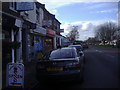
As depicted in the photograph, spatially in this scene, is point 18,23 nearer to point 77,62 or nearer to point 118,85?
point 77,62

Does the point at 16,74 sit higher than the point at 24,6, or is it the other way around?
the point at 24,6

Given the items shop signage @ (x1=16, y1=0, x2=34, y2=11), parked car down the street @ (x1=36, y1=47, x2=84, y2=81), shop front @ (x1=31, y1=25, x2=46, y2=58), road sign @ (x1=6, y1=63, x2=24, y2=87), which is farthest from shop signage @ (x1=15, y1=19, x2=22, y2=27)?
road sign @ (x1=6, y1=63, x2=24, y2=87)

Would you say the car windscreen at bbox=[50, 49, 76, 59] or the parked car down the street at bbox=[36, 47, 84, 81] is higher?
the car windscreen at bbox=[50, 49, 76, 59]

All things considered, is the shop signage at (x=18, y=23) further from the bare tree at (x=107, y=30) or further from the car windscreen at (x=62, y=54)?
the bare tree at (x=107, y=30)

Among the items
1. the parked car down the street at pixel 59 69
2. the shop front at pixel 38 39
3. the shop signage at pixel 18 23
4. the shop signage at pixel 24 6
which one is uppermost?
the shop signage at pixel 24 6

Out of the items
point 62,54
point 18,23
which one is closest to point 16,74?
point 62,54

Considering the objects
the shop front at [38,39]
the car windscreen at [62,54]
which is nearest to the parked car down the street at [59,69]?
the car windscreen at [62,54]

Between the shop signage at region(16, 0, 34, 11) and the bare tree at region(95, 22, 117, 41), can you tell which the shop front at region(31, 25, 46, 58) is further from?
the bare tree at region(95, 22, 117, 41)

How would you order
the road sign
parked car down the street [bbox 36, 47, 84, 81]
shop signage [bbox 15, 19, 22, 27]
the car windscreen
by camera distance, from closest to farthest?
1. the road sign
2. parked car down the street [bbox 36, 47, 84, 81]
3. the car windscreen
4. shop signage [bbox 15, 19, 22, 27]

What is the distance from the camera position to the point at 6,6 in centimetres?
1152

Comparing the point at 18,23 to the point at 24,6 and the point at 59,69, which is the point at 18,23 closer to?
the point at 24,6

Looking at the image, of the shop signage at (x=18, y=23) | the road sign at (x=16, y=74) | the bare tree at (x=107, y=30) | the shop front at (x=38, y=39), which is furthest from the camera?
the bare tree at (x=107, y=30)

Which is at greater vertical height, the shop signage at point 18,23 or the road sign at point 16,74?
the shop signage at point 18,23

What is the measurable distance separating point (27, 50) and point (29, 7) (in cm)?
472
